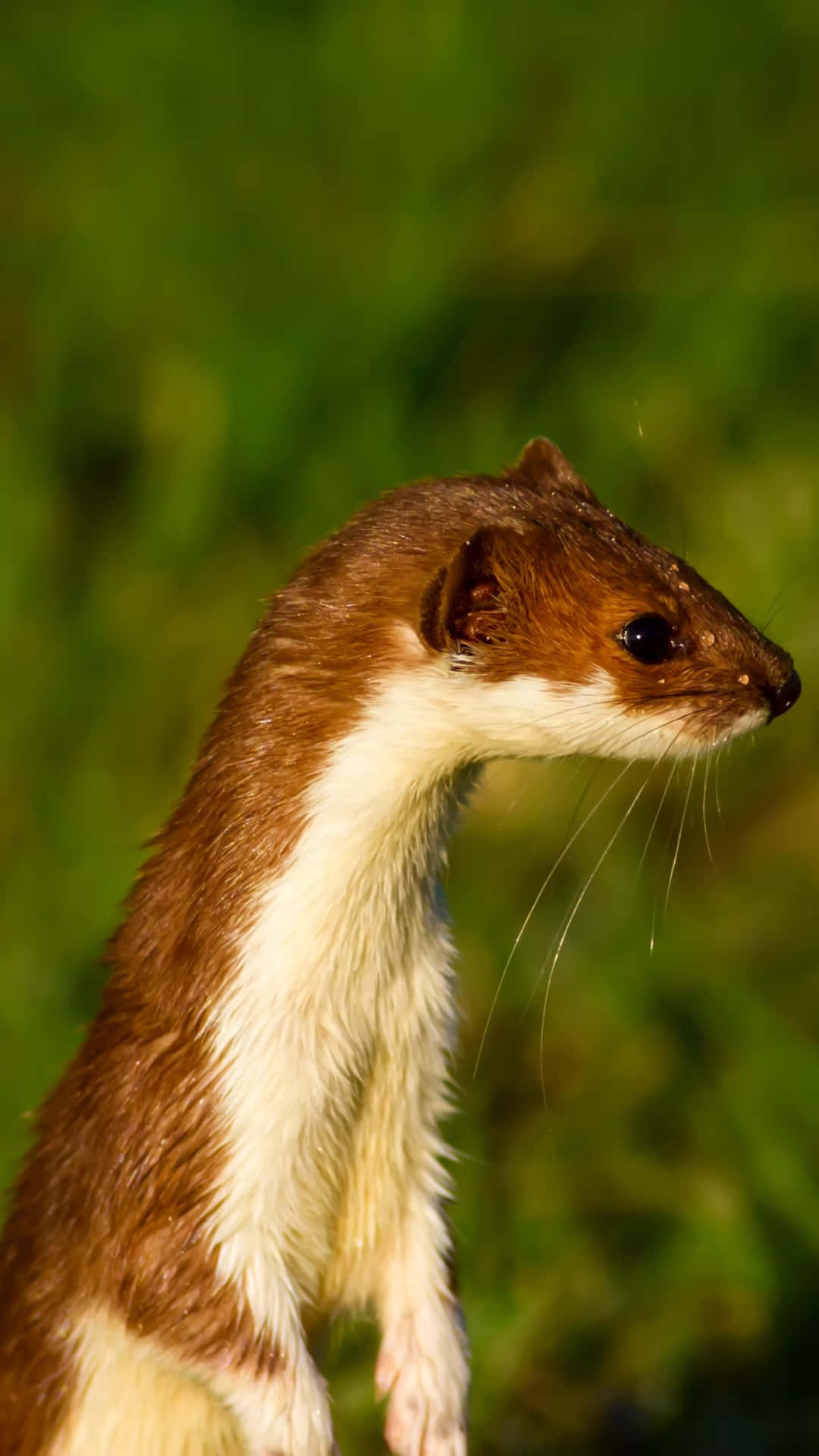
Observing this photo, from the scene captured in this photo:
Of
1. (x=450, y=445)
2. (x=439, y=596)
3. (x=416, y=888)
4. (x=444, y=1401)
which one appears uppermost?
(x=450, y=445)

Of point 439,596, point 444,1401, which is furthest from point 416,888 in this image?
point 444,1401

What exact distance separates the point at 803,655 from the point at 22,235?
2.03 m

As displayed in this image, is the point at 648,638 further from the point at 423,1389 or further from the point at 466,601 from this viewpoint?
the point at 423,1389

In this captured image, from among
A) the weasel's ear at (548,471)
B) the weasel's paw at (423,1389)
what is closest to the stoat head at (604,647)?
the weasel's ear at (548,471)

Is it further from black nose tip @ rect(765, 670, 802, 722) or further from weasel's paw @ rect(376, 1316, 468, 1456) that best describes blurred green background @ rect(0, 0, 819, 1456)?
black nose tip @ rect(765, 670, 802, 722)

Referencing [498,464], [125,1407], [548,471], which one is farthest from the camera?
[498,464]

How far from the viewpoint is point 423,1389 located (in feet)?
6.88

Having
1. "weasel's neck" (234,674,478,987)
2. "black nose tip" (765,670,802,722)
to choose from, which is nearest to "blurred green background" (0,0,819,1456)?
"weasel's neck" (234,674,478,987)

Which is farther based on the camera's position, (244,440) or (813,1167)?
(244,440)

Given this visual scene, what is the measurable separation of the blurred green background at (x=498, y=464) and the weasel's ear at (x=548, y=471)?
1.37 metres

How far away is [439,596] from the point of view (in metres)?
1.85

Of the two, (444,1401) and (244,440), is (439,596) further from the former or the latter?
(244,440)

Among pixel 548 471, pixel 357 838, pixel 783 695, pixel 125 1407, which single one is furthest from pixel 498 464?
pixel 125 1407

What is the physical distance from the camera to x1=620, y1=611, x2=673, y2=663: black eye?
193cm
